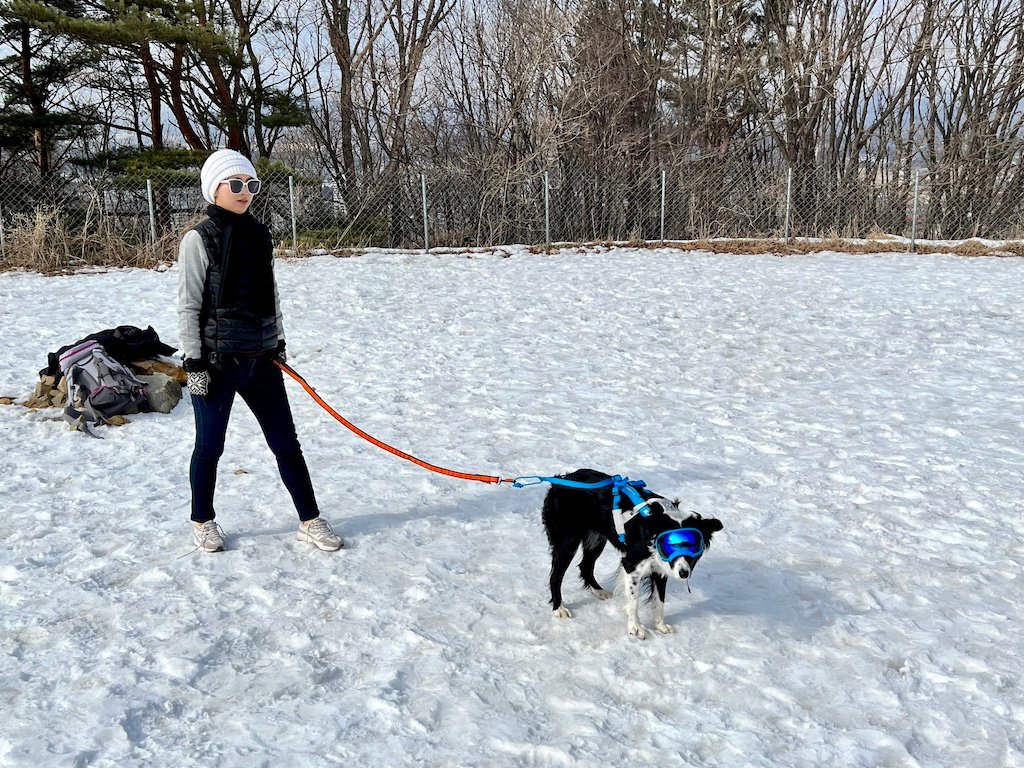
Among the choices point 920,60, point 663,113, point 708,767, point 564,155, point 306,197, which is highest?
point 920,60

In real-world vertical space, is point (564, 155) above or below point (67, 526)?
above

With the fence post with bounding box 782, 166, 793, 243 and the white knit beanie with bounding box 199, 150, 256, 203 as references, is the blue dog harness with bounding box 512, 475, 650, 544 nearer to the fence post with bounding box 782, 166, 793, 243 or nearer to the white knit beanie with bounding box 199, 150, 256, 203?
the white knit beanie with bounding box 199, 150, 256, 203

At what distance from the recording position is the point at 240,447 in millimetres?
5137

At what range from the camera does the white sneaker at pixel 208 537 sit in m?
3.58

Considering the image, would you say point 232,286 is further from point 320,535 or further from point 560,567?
point 560,567

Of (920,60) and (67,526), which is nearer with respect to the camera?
(67,526)

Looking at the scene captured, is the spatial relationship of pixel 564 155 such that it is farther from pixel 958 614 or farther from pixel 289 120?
pixel 958 614

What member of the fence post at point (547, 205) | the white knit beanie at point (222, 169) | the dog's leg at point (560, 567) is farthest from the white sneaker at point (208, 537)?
the fence post at point (547, 205)

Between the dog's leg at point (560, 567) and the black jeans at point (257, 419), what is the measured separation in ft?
4.25

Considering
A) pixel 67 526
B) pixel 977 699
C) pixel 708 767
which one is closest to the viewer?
pixel 708 767

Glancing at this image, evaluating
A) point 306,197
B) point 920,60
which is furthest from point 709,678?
point 920,60

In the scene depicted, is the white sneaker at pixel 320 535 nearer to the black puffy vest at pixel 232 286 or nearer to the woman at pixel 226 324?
the woman at pixel 226 324

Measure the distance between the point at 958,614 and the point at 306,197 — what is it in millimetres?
14097

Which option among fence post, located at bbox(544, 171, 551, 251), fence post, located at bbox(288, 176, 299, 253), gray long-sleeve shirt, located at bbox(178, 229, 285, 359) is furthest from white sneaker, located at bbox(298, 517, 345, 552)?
fence post, located at bbox(544, 171, 551, 251)
